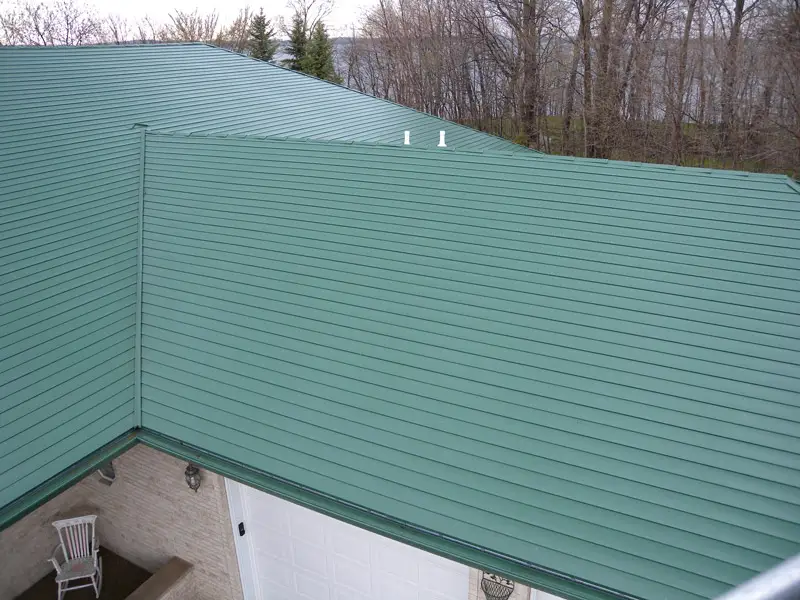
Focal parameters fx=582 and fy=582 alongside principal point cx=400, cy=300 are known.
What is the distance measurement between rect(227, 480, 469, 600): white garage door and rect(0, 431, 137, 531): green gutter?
1.19 m

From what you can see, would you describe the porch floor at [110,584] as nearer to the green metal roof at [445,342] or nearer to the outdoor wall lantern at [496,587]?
the green metal roof at [445,342]

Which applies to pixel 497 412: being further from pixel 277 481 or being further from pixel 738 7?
pixel 738 7

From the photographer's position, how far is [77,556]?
23.6ft

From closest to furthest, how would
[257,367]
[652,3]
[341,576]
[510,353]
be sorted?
[510,353], [257,367], [341,576], [652,3]

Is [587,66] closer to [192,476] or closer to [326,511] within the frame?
[192,476]

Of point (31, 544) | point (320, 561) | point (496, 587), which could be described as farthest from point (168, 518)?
point (496, 587)

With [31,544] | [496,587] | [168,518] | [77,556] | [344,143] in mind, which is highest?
[344,143]

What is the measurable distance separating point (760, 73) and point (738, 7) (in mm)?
2701

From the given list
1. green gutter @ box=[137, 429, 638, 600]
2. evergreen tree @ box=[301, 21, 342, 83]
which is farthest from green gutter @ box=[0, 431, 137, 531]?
evergreen tree @ box=[301, 21, 342, 83]

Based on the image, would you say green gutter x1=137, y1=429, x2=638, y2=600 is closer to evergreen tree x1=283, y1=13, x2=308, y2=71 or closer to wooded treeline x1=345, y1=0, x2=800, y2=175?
wooded treeline x1=345, y1=0, x2=800, y2=175

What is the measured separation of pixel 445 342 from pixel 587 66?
16439 mm

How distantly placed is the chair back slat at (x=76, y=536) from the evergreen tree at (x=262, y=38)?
27.4 m

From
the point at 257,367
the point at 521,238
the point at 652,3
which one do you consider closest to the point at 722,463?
the point at 521,238

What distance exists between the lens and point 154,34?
123 feet
